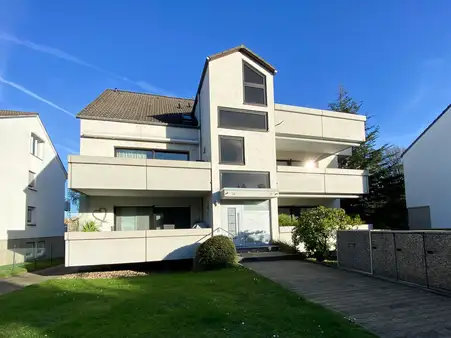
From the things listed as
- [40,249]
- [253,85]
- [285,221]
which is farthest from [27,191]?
[285,221]

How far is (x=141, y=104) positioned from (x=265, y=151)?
9427 millimetres

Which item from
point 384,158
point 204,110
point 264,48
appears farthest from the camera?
point 384,158

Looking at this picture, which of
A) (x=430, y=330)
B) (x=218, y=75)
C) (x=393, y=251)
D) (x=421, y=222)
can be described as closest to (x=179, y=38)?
(x=218, y=75)

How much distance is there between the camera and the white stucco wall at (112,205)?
17188 mm

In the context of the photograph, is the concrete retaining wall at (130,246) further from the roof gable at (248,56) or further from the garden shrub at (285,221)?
the roof gable at (248,56)

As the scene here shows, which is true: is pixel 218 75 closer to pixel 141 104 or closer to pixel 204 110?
pixel 204 110

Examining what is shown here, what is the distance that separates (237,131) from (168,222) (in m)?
6.46

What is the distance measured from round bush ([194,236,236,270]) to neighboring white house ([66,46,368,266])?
137 cm

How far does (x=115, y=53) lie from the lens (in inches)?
746

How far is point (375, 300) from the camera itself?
7.88 m

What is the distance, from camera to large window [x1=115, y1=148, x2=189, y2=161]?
1825 cm

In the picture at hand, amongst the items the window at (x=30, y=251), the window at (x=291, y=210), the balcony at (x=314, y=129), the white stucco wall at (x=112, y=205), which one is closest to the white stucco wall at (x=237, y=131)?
the balcony at (x=314, y=129)

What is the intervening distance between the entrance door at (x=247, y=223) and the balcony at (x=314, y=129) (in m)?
4.43

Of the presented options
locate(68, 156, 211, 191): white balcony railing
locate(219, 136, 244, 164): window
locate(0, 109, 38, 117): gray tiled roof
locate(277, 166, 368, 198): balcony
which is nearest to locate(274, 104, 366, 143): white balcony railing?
locate(277, 166, 368, 198): balcony
